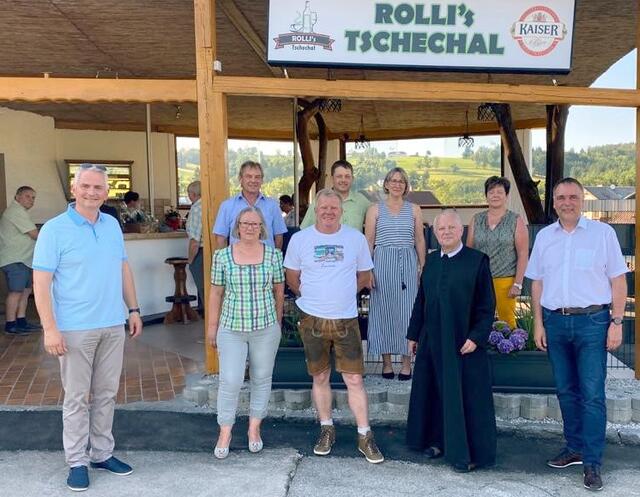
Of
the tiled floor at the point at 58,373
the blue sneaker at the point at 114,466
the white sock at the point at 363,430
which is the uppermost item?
the white sock at the point at 363,430

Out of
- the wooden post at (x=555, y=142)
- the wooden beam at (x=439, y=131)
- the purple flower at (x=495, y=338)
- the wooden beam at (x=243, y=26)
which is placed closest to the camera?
the purple flower at (x=495, y=338)

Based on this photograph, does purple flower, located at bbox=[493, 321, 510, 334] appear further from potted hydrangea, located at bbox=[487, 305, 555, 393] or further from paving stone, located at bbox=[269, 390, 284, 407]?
paving stone, located at bbox=[269, 390, 284, 407]

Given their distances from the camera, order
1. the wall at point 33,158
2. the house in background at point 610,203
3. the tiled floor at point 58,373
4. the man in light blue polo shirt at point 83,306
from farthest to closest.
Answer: the wall at point 33,158 < the house in background at point 610,203 < the tiled floor at point 58,373 < the man in light blue polo shirt at point 83,306

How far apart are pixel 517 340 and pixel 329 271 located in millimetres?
1488

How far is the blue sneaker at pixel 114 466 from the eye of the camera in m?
3.28

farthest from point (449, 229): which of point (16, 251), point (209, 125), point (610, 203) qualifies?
point (610, 203)

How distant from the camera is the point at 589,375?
3162 millimetres

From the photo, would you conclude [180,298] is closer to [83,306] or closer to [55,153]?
[83,306]

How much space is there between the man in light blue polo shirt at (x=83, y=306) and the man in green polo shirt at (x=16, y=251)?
3794 millimetres

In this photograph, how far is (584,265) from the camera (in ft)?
10.4

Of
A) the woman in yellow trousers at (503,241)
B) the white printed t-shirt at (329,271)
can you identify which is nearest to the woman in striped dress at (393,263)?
the woman in yellow trousers at (503,241)

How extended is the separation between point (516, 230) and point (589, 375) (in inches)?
48.9

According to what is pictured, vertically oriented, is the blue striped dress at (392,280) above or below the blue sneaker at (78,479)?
above

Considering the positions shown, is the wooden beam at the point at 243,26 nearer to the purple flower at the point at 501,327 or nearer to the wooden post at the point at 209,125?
the wooden post at the point at 209,125
